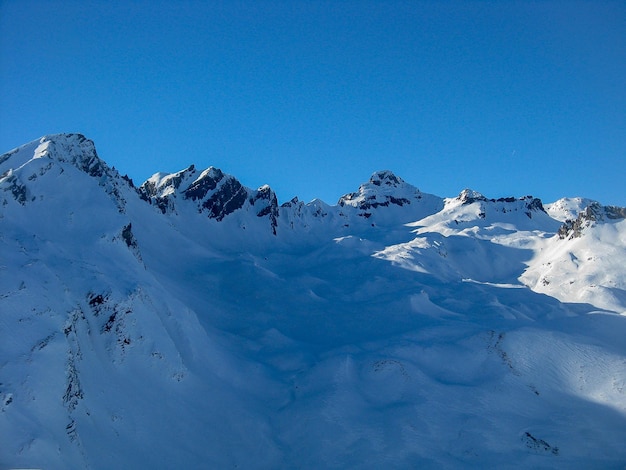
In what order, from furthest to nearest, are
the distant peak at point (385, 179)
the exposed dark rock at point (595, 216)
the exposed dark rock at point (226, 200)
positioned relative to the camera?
the distant peak at point (385, 179) → the exposed dark rock at point (226, 200) → the exposed dark rock at point (595, 216)

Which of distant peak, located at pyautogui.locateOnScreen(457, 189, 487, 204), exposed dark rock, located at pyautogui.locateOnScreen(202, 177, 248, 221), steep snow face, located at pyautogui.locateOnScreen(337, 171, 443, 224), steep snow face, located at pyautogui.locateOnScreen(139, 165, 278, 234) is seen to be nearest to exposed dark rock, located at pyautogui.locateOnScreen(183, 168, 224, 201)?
Answer: steep snow face, located at pyautogui.locateOnScreen(139, 165, 278, 234)

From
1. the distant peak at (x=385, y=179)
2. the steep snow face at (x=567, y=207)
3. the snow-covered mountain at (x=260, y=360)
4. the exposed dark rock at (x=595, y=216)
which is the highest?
the distant peak at (x=385, y=179)

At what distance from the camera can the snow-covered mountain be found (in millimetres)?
25234

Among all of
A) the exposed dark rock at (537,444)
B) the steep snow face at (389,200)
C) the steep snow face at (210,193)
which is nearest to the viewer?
the exposed dark rock at (537,444)

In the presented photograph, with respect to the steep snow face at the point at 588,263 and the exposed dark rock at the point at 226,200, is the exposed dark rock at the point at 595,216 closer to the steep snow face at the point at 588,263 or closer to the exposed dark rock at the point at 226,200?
the steep snow face at the point at 588,263

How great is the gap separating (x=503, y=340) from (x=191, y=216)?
76344 mm

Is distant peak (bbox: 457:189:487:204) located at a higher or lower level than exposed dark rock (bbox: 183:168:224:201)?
higher

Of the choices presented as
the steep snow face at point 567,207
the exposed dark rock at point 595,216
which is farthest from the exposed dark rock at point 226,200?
the steep snow face at point 567,207

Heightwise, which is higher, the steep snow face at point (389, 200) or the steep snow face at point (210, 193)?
the steep snow face at point (389, 200)

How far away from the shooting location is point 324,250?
102250mm

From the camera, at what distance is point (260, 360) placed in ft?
144

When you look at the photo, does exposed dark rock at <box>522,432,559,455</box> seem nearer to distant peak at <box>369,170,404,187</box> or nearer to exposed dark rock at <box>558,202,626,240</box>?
exposed dark rock at <box>558,202,626,240</box>

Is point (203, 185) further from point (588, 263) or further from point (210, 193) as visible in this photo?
point (588, 263)

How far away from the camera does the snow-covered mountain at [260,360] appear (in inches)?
993
